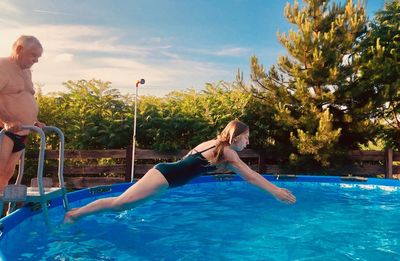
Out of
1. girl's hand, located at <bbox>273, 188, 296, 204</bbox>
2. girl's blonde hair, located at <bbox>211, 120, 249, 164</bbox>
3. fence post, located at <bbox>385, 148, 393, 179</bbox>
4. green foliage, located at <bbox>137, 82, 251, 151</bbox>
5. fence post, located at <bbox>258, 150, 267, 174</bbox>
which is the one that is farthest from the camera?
fence post, located at <bbox>385, 148, 393, 179</bbox>

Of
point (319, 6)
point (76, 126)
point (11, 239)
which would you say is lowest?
point (11, 239)

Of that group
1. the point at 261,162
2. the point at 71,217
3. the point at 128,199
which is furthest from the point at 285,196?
the point at 261,162

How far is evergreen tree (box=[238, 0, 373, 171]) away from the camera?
33.4 feet

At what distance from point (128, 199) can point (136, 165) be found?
17.9 ft

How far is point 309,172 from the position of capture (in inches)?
419

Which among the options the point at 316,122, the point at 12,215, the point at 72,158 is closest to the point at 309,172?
the point at 316,122

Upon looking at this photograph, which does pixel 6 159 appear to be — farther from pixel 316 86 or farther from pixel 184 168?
pixel 316 86

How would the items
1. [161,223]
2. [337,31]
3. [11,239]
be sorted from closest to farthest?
[11,239], [161,223], [337,31]

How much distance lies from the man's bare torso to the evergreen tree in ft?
23.7

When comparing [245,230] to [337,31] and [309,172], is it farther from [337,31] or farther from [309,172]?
[337,31]

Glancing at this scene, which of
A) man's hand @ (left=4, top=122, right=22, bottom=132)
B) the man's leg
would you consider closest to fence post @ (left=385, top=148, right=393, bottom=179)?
the man's leg

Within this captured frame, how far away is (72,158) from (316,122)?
6316mm

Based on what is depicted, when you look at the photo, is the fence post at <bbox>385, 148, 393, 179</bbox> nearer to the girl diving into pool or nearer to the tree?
the tree

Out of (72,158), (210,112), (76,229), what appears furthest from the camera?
(210,112)
